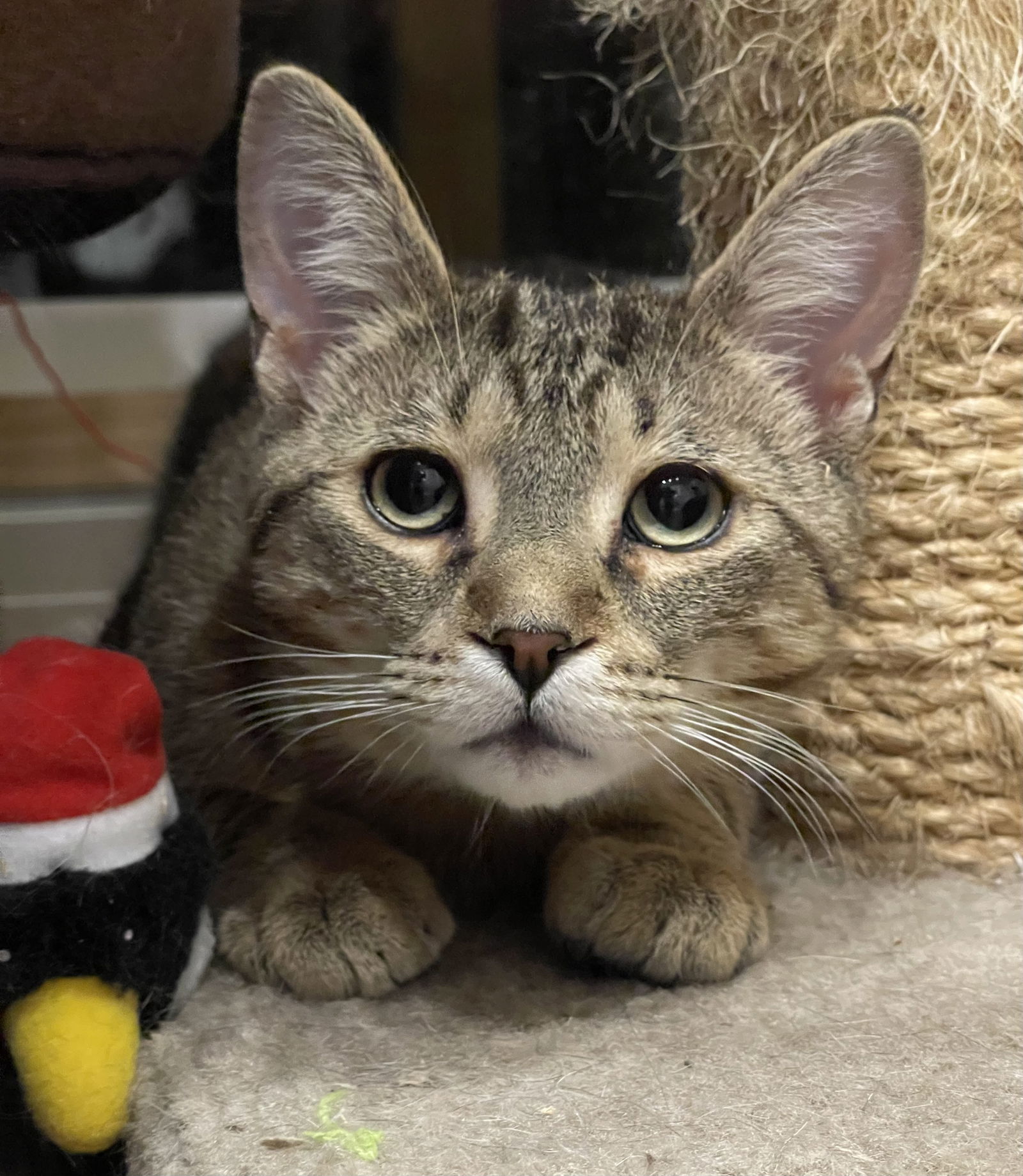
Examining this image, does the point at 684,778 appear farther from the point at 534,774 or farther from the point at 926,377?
the point at 926,377

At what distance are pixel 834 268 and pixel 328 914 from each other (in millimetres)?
748

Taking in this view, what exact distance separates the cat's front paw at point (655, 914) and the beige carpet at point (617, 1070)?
1.0 inches

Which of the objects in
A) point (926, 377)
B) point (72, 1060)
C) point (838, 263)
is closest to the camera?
point (72, 1060)

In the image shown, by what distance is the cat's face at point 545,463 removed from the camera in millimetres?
868

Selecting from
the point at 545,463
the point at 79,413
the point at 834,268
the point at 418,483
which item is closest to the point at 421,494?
the point at 418,483

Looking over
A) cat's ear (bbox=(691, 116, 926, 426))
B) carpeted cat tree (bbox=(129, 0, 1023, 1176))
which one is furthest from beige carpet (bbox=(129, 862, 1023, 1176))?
cat's ear (bbox=(691, 116, 926, 426))

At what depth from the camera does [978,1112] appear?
80 cm

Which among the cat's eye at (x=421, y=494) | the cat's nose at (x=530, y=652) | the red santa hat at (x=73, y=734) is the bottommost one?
the red santa hat at (x=73, y=734)

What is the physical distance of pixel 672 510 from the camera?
0.96m

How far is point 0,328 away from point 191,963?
1064 mm

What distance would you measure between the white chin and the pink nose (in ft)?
0.22

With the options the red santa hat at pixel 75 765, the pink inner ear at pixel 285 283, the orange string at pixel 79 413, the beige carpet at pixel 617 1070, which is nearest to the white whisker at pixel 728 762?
the beige carpet at pixel 617 1070

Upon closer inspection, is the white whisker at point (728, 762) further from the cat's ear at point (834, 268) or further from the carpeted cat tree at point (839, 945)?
the cat's ear at point (834, 268)

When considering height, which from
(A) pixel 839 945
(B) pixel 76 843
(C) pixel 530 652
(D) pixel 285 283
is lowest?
(A) pixel 839 945
